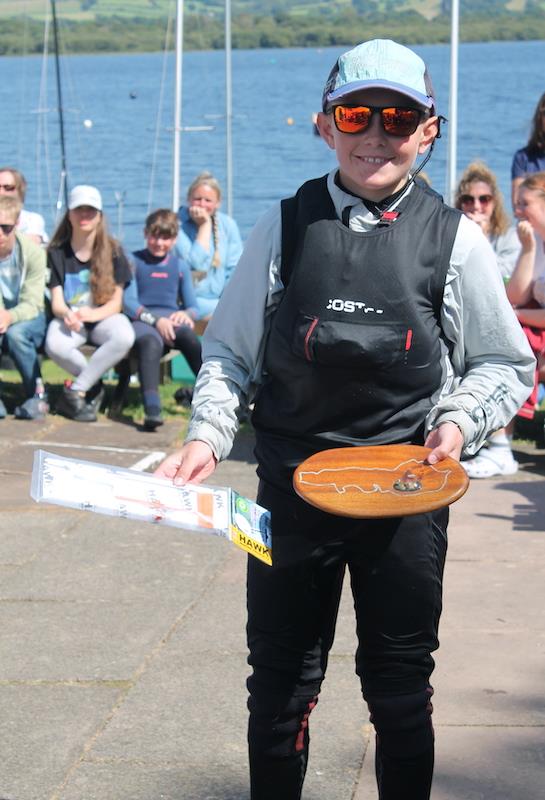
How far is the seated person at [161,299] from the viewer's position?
8914 millimetres

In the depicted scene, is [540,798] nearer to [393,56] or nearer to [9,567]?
[393,56]

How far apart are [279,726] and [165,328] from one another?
6.16 metres

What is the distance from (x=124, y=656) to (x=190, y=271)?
18.3 feet

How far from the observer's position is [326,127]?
2965 mm

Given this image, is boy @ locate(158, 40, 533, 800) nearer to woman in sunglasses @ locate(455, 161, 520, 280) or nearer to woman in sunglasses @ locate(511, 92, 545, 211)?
woman in sunglasses @ locate(511, 92, 545, 211)

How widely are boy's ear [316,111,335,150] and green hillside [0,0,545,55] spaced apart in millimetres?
77692

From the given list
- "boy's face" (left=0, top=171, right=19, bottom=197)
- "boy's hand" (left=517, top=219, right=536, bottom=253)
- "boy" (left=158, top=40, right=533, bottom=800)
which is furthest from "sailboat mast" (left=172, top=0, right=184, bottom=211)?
"boy" (left=158, top=40, right=533, bottom=800)

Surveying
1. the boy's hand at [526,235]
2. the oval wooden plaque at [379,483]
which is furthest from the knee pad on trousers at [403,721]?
the boy's hand at [526,235]

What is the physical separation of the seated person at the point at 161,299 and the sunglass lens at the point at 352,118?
236 inches

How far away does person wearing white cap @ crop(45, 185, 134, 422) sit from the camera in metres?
8.80

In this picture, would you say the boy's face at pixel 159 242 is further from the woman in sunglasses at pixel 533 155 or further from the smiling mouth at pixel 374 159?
the smiling mouth at pixel 374 159

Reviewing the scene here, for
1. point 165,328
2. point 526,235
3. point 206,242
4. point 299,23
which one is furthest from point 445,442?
point 299,23

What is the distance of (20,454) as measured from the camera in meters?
7.67

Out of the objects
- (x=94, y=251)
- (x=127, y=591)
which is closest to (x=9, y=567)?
(x=127, y=591)
